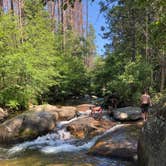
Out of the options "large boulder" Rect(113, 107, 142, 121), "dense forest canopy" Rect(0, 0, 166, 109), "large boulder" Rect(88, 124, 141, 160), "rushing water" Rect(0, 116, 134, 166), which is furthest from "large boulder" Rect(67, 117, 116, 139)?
"dense forest canopy" Rect(0, 0, 166, 109)

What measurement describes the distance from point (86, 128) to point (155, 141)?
20.4 ft

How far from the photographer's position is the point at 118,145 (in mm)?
8688

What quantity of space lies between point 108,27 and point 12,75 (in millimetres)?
11235

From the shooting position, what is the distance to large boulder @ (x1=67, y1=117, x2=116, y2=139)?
37.4 feet

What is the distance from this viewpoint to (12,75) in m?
17.4

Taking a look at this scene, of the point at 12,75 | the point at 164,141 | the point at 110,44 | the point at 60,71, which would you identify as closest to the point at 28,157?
the point at 164,141

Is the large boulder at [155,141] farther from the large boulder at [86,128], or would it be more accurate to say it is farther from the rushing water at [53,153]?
the large boulder at [86,128]

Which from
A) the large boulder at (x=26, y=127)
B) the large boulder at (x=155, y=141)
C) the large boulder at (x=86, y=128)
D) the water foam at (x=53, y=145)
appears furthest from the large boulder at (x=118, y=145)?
the large boulder at (x=26, y=127)

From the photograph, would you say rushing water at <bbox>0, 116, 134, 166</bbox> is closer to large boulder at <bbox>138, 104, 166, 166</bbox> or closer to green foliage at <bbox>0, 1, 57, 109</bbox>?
large boulder at <bbox>138, 104, 166, 166</bbox>

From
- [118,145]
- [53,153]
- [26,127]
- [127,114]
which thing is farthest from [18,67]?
[118,145]

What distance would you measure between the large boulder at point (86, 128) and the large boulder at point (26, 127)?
1.01 metres

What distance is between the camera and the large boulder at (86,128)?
1139 centimetres

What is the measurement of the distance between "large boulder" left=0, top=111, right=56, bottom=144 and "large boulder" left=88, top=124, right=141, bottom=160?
134 inches

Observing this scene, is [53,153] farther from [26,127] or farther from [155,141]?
[155,141]
